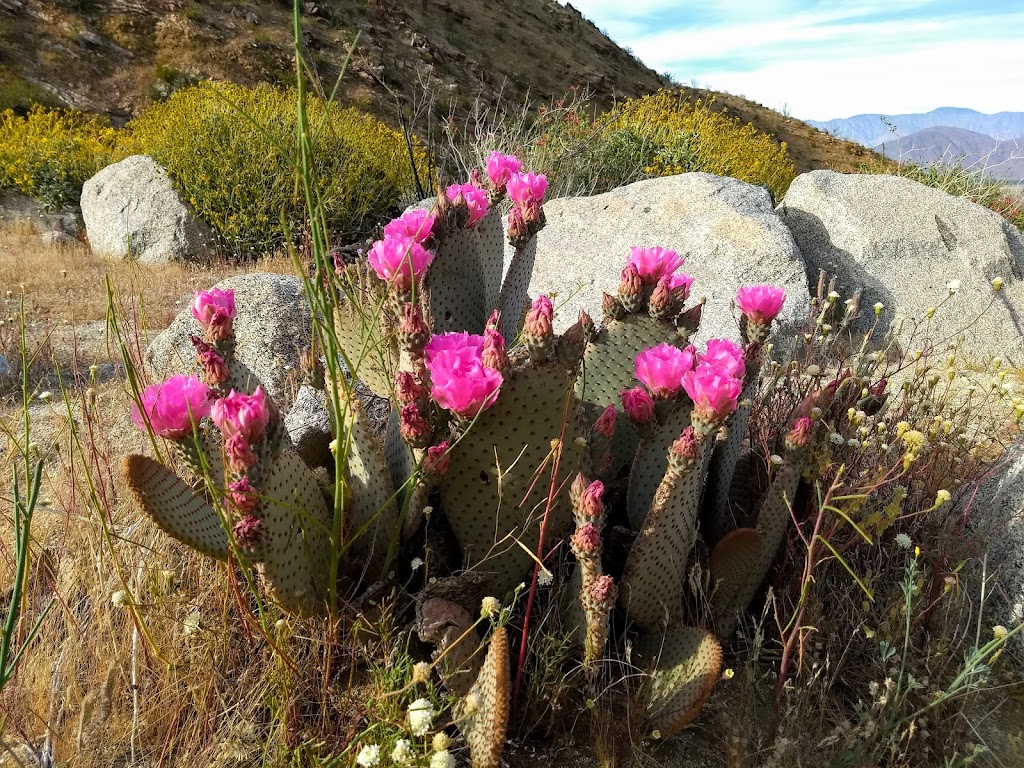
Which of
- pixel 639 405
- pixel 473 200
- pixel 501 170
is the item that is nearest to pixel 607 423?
pixel 639 405

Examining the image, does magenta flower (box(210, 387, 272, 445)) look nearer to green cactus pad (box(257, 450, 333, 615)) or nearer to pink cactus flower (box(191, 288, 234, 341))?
green cactus pad (box(257, 450, 333, 615))

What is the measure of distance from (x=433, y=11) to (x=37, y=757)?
2933cm

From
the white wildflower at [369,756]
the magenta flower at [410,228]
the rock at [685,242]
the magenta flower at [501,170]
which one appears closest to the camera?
the white wildflower at [369,756]

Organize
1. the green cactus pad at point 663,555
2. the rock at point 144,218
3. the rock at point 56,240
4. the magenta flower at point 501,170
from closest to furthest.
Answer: the green cactus pad at point 663,555, the magenta flower at point 501,170, the rock at point 144,218, the rock at point 56,240

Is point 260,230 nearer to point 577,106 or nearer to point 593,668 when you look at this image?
point 577,106

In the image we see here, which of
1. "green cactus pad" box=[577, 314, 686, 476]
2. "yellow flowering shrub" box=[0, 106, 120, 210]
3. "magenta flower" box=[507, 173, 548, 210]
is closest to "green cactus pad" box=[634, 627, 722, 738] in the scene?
"green cactus pad" box=[577, 314, 686, 476]

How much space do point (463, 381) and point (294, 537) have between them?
50 cm

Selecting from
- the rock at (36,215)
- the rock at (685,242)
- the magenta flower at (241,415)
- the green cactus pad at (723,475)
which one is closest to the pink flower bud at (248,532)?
the magenta flower at (241,415)

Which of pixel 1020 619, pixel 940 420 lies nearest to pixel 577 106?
pixel 940 420

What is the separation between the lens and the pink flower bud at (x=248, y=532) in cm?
120

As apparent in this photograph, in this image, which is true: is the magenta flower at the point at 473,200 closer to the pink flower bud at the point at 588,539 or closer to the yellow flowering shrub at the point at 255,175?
the pink flower bud at the point at 588,539

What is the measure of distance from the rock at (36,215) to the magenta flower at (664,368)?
31.5 feet

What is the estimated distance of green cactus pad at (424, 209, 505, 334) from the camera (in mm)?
2023

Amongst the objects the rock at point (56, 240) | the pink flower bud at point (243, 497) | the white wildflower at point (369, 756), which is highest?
the pink flower bud at point (243, 497)
